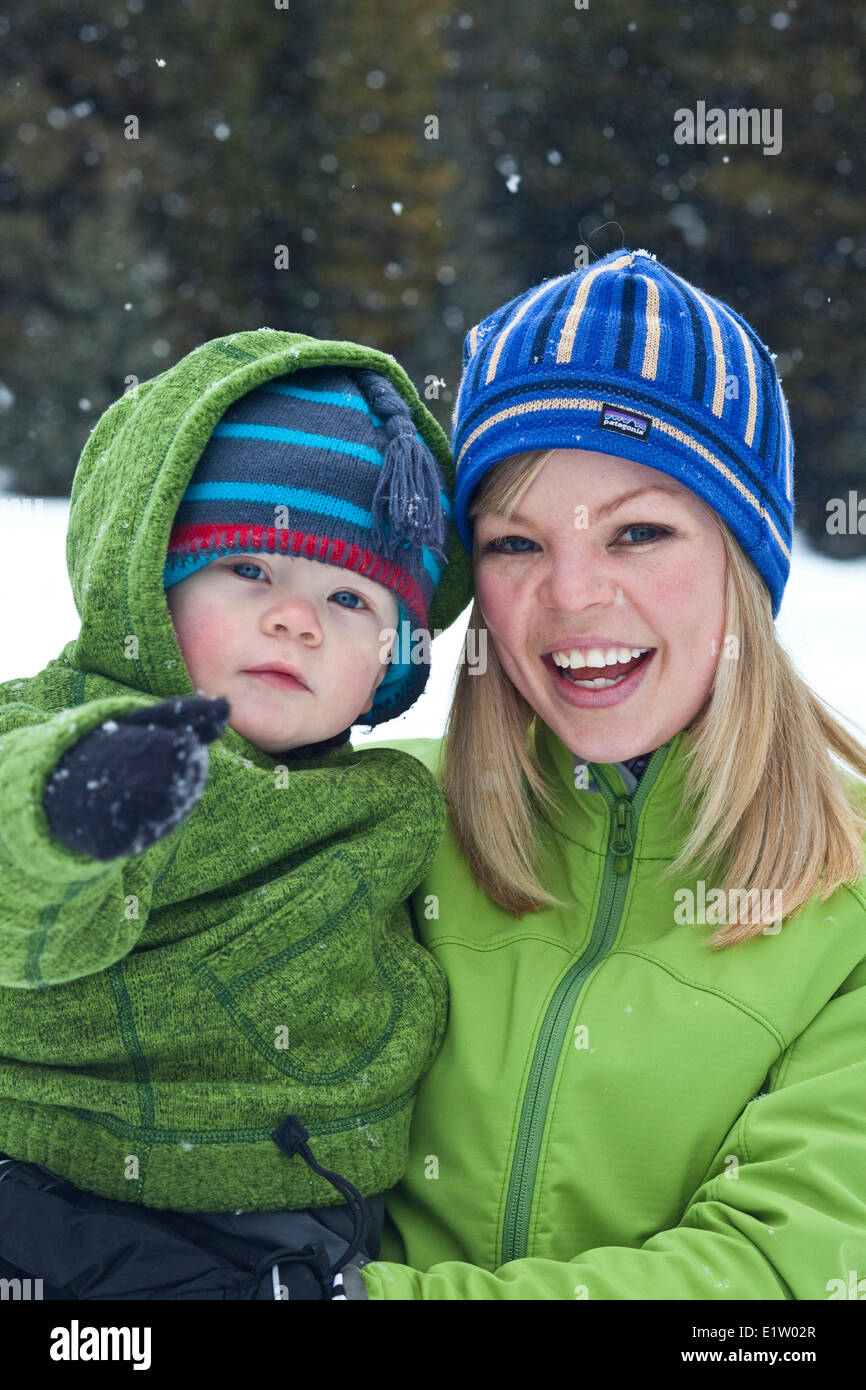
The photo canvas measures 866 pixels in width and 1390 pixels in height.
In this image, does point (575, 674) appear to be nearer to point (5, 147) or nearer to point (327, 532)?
point (327, 532)

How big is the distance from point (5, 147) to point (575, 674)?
1124 centimetres

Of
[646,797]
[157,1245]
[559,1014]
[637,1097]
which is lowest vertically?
[157,1245]

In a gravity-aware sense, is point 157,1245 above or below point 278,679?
below

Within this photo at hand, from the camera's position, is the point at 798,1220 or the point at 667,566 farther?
the point at 667,566

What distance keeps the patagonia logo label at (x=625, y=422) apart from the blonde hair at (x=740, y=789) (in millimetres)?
107

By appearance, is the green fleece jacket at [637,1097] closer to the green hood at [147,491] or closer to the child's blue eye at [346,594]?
the child's blue eye at [346,594]

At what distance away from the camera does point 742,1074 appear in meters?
1.68

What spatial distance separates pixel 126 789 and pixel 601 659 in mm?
936

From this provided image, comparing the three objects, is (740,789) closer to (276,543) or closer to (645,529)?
(645,529)

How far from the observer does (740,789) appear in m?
1.89

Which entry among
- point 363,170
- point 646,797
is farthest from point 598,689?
point 363,170

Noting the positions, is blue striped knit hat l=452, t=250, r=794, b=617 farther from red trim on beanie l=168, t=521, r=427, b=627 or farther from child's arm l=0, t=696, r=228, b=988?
child's arm l=0, t=696, r=228, b=988

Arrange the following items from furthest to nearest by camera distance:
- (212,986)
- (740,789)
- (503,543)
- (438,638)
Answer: (438,638)
(503,543)
(740,789)
(212,986)
